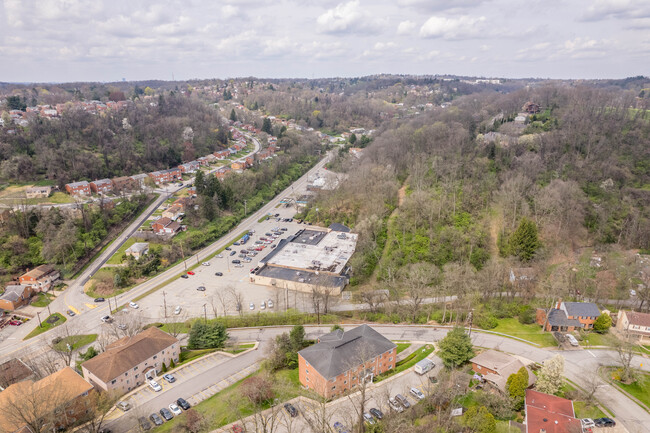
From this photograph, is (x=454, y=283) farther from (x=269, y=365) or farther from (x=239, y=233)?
(x=239, y=233)

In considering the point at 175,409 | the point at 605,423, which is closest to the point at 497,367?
the point at 605,423

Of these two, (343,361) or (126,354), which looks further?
(126,354)

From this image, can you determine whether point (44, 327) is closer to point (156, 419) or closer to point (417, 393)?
point (156, 419)

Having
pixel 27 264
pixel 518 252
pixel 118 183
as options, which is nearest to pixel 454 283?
pixel 518 252

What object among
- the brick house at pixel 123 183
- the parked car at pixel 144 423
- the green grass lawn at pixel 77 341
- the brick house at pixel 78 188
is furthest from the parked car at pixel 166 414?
the brick house at pixel 78 188

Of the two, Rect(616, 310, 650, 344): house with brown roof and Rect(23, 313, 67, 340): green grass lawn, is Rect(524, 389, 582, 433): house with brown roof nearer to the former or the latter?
Rect(616, 310, 650, 344): house with brown roof

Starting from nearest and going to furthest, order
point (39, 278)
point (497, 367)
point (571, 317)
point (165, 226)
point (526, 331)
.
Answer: point (497, 367), point (571, 317), point (526, 331), point (39, 278), point (165, 226)
